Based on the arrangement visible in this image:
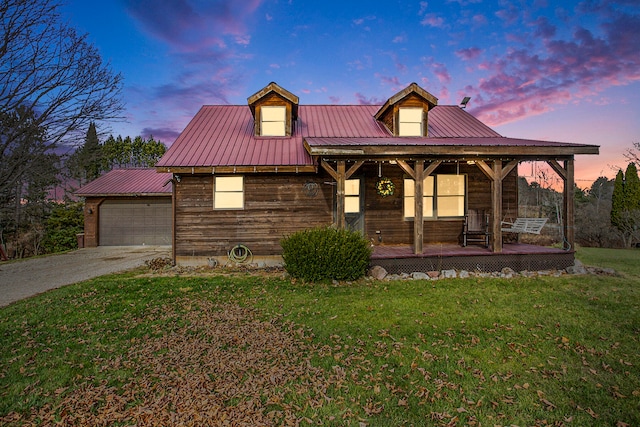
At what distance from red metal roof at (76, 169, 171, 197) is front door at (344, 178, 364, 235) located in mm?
9220

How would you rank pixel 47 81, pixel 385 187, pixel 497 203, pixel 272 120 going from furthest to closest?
1. pixel 272 120
2. pixel 385 187
3. pixel 497 203
4. pixel 47 81

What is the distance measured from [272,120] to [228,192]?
3334 mm

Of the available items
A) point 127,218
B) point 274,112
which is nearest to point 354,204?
point 274,112

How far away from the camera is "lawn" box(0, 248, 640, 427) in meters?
2.84

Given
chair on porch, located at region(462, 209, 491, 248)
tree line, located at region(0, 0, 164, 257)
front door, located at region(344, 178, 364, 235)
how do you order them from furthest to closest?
front door, located at region(344, 178, 364, 235) < chair on porch, located at region(462, 209, 491, 248) < tree line, located at region(0, 0, 164, 257)

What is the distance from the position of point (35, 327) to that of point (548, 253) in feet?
37.3

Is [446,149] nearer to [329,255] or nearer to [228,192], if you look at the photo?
[329,255]

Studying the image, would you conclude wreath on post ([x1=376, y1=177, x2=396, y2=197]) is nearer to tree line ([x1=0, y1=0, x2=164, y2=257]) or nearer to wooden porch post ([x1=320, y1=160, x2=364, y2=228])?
wooden porch post ([x1=320, y1=160, x2=364, y2=228])

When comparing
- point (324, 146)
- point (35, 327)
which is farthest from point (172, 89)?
point (35, 327)

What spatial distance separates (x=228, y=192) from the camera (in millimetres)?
10008

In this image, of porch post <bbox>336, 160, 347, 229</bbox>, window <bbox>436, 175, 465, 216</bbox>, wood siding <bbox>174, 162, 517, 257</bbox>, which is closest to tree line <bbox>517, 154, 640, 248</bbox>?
window <bbox>436, 175, 465, 216</bbox>

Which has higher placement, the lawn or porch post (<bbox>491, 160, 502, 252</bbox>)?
porch post (<bbox>491, 160, 502, 252</bbox>)

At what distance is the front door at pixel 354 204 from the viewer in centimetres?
1024

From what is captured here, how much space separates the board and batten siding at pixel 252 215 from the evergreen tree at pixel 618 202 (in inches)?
809
